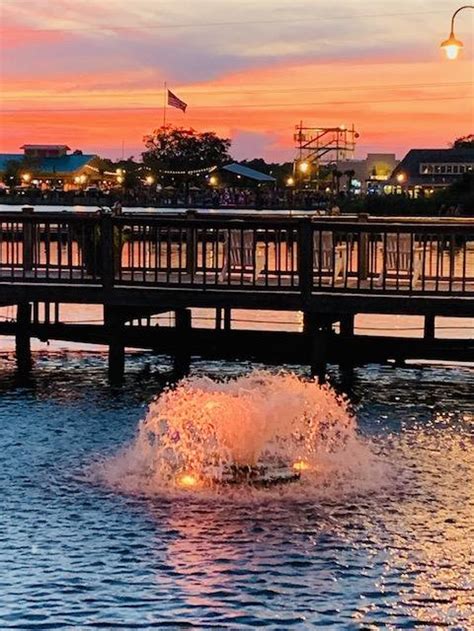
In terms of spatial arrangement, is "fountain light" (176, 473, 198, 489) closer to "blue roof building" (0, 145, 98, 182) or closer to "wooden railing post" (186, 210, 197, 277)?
"wooden railing post" (186, 210, 197, 277)

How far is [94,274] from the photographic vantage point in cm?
1994

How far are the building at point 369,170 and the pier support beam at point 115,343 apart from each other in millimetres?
119343

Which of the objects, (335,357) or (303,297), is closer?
(303,297)

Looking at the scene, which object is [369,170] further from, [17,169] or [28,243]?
[28,243]

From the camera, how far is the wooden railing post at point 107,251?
64.0ft

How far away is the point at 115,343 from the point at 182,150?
505 feet

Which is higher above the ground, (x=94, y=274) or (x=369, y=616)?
(x=94, y=274)

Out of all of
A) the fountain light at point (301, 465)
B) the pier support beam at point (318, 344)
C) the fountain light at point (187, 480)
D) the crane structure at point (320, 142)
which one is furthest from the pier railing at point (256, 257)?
the crane structure at point (320, 142)

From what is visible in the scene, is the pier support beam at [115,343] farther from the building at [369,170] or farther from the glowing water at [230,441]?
the building at [369,170]

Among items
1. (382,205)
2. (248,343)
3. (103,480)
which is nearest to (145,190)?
(382,205)

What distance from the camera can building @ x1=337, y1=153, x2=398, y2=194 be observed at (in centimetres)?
14438

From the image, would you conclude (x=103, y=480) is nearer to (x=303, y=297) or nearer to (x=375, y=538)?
(x=375, y=538)

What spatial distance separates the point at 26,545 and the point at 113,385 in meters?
8.90

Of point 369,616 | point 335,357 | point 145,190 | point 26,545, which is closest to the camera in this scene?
point 369,616
